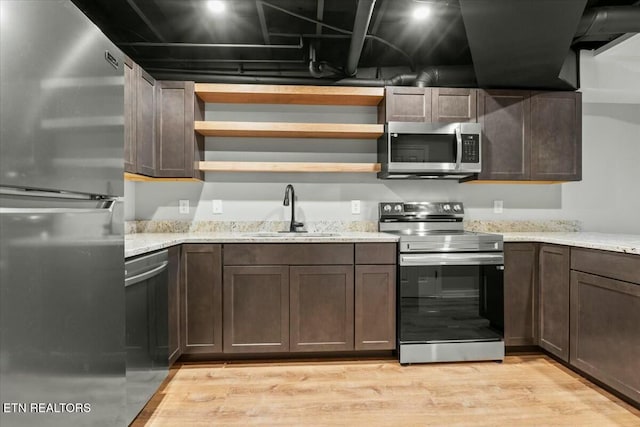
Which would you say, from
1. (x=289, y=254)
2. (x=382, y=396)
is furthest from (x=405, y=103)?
(x=382, y=396)

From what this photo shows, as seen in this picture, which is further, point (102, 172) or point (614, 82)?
point (614, 82)

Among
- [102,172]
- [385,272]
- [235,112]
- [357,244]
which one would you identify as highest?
[235,112]

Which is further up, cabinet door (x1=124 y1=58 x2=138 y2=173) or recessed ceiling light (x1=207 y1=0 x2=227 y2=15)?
recessed ceiling light (x1=207 y1=0 x2=227 y2=15)

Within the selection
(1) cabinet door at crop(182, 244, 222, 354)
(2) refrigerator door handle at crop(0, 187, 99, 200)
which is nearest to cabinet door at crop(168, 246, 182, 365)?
(1) cabinet door at crop(182, 244, 222, 354)

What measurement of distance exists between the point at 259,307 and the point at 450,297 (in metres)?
1.40

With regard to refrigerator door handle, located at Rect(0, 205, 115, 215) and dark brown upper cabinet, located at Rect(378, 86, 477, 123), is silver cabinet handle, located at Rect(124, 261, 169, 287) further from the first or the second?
dark brown upper cabinet, located at Rect(378, 86, 477, 123)

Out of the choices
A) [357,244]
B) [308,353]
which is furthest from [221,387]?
[357,244]

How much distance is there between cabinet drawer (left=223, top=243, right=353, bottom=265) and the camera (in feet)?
8.52

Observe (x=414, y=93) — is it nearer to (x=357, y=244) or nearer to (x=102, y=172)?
(x=357, y=244)

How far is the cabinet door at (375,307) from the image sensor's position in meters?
2.62

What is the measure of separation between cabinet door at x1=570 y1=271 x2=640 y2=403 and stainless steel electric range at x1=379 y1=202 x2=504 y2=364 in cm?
48

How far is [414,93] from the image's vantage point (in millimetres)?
2918

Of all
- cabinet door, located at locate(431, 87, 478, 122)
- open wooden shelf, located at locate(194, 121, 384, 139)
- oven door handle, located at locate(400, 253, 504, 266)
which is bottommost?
oven door handle, located at locate(400, 253, 504, 266)

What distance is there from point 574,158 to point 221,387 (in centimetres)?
321
